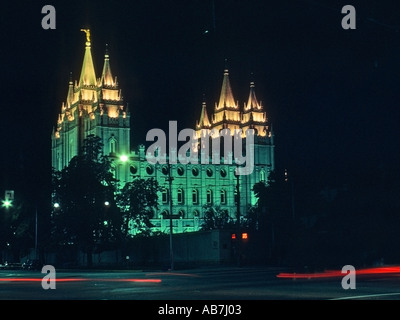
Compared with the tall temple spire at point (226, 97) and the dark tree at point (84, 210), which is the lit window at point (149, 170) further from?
the dark tree at point (84, 210)

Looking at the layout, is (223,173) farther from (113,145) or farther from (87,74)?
(87,74)

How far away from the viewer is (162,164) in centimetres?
12375

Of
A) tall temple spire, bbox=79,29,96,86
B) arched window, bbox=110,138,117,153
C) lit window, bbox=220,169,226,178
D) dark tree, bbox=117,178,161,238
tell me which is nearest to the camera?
dark tree, bbox=117,178,161,238

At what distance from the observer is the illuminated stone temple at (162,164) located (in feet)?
393

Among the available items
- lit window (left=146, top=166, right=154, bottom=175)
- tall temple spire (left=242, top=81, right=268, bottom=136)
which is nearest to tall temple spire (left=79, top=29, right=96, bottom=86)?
lit window (left=146, top=166, right=154, bottom=175)

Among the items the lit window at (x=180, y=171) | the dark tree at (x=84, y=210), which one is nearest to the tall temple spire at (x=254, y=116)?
the lit window at (x=180, y=171)

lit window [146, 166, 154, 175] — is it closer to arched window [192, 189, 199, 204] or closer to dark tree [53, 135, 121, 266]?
arched window [192, 189, 199, 204]

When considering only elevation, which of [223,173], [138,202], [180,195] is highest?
[223,173]

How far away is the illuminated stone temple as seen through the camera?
11994cm

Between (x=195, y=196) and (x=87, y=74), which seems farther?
(x=195, y=196)

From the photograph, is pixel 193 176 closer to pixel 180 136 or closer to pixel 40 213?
pixel 180 136

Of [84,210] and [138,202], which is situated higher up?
[138,202]

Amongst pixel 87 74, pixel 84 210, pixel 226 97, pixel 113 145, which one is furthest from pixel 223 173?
pixel 84 210

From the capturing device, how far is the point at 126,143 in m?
121
